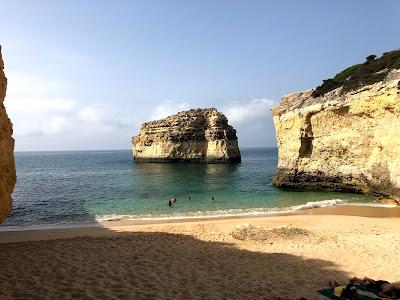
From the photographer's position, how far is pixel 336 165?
33.7 metres

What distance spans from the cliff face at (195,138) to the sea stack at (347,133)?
4407 cm

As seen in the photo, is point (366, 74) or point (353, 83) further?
point (366, 74)

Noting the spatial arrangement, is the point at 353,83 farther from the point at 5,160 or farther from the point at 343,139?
the point at 5,160

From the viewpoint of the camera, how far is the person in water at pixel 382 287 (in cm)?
897

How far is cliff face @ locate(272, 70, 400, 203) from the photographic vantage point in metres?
27.0

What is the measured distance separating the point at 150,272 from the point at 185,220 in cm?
1292

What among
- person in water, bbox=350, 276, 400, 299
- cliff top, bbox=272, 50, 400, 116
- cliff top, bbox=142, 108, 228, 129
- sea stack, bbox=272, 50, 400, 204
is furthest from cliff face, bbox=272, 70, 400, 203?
cliff top, bbox=142, 108, 228, 129

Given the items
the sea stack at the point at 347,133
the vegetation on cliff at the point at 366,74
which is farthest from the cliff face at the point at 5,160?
the vegetation on cliff at the point at 366,74

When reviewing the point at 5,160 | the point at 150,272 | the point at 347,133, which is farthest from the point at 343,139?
the point at 5,160

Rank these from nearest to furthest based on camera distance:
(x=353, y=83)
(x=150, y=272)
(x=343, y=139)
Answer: (x=150, y=272) → (x=353, y=83) → (x=343, y=139)

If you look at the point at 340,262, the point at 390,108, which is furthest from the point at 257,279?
the point at 390,108

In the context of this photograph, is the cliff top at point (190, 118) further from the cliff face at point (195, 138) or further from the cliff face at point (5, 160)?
the cliff face at point (5, 160)

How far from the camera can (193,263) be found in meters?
12.1

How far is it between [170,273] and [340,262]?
6.31 metres
